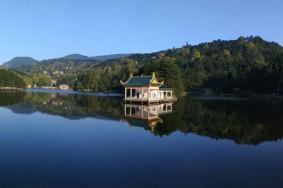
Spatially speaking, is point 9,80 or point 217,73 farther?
point 9,80

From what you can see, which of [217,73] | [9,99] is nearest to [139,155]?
[9,99]

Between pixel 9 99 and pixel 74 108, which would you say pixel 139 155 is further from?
pixel 9 99

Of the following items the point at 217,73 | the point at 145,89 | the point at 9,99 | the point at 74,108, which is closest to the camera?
the point at 74,108

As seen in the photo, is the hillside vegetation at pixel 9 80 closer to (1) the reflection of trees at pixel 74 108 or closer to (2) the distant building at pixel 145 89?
(1) the reflection of trees at pixel 74 108

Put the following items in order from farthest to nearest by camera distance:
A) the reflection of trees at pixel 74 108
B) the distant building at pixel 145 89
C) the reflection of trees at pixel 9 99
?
the distant building at pixel 145 89
the reflection of trees at pixel 9 99
the reflection of trees at pixel 74 108

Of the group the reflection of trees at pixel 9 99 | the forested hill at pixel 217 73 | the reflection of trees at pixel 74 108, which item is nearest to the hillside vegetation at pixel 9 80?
the forested hill at pixel 217 73

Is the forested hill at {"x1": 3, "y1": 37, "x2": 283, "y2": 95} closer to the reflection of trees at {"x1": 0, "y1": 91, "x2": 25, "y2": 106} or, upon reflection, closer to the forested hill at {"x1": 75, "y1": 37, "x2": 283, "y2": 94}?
the forested hill at {"x1": 75, "y1": 37, "x2": 283, "y2": 94}

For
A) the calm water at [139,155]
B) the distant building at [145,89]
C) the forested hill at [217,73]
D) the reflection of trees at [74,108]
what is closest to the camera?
the calm water at [139,155]

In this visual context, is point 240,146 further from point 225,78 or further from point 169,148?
point 225,78

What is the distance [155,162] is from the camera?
13.8 meters

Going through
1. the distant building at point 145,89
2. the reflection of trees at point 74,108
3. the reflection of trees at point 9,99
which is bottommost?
the reflection of trees at point 74,108

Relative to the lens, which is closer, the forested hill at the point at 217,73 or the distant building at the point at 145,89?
the distant building at the point at 145,89

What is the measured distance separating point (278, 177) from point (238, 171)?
54.1 inches

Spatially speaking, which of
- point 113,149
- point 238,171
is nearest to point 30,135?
point 113,149
